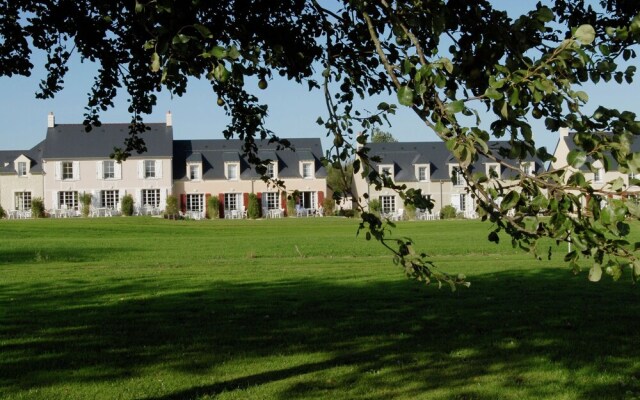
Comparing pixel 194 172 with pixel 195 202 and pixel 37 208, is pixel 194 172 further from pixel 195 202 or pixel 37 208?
pixel 37 208

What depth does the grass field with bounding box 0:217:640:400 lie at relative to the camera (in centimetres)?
668

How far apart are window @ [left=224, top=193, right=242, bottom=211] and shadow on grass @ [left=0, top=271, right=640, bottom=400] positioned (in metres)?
48.8

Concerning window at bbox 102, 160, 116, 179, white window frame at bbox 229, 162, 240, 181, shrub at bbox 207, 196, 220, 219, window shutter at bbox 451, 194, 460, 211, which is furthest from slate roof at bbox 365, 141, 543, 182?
window at bbox 102, 160, 116, 179

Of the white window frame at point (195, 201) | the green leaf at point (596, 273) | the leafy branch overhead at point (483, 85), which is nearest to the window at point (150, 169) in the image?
the white window frame at point (195, 201)

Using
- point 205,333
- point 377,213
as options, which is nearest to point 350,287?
point 205,333

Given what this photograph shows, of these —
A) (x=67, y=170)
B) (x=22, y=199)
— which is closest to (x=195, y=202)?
(x=67, y=170)

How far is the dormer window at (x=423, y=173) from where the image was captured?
210ft

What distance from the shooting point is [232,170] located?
62562mm

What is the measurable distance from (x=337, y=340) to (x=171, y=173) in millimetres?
53506

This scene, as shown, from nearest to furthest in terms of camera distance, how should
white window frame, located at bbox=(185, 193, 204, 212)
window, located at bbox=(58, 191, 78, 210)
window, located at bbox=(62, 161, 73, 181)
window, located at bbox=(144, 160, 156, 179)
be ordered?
window, located at bbox=(62, 161, 73, 181) < window, located at bbox=(58, 191, 78, 210) < window, located at bbox=(144, 160, 156, 179) < white window frame, located at bbox=(185, 193, 204, 212)

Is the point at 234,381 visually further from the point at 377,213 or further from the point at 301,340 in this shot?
the point at 377,213

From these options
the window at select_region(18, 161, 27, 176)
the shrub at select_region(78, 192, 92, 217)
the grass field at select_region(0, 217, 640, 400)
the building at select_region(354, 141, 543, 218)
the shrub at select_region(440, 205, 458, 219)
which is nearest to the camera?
the grass field at select_region(0, 217, 640, 400)

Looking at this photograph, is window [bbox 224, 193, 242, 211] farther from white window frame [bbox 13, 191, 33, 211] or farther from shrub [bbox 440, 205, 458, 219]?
shrub [bbox 440, 205, 458, 219]

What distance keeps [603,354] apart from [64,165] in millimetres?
57044
